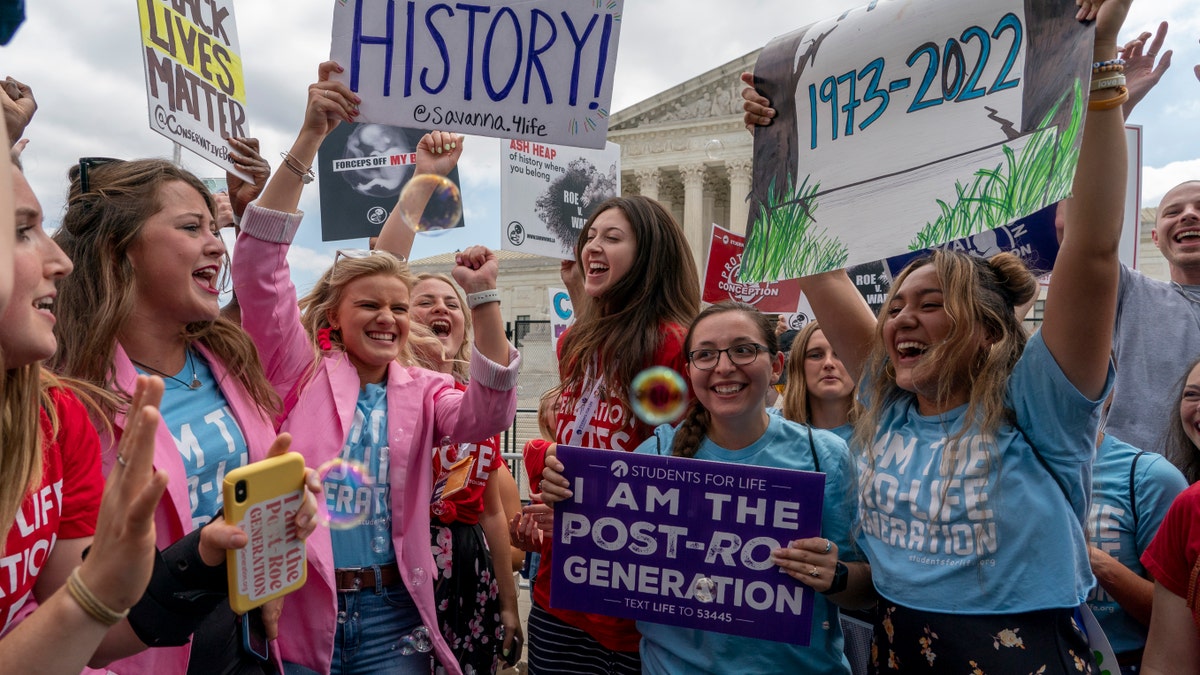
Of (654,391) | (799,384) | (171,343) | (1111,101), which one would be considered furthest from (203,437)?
(799,384)

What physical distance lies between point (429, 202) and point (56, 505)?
8.41ft

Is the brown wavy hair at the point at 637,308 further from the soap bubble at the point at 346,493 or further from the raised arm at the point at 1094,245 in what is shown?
the raised arm at the point at 1094,245

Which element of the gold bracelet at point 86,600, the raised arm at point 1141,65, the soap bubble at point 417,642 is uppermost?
the raised arm at point 1141,65

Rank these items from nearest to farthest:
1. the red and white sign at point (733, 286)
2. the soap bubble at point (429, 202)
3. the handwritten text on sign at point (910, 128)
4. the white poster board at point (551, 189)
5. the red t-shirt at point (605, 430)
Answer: the handwritten text on sign at point (910, 128) → the red t-shirt at point (605, 430) → the soap bubble at point (429, 202) → the white poster board at point (551, 189) → the red and white sign at point (733, 286)

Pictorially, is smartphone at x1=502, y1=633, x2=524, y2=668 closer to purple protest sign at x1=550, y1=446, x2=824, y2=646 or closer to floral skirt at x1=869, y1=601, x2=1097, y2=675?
purple protest sign at x1=550, y1=446, x2=824, y2=646

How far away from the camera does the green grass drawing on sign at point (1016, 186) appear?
5.52 ft

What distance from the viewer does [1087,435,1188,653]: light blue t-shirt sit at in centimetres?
233

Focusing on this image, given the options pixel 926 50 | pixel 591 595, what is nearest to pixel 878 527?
pixel 591 595

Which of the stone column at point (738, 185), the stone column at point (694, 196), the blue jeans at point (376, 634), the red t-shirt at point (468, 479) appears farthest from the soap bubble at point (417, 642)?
the stone column at point (694, 196)

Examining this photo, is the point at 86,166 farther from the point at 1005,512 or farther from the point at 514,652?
the point at 1005,512

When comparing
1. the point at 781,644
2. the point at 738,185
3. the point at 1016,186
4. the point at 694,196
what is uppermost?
the point at 738,185

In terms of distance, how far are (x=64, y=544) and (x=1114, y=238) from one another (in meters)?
2.14

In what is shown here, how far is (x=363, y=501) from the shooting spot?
2400 millimetres

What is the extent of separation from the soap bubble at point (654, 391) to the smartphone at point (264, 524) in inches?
53.1
